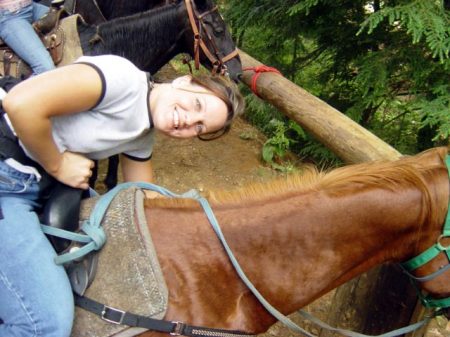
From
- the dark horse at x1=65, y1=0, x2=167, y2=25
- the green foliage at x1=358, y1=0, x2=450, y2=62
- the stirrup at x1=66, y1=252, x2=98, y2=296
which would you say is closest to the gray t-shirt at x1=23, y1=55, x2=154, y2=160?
the stirrup at x1=66, y1=252, x2=98, y2=296

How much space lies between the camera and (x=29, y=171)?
1721mm

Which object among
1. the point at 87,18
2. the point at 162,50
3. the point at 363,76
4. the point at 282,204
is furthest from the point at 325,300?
the point at 87,18

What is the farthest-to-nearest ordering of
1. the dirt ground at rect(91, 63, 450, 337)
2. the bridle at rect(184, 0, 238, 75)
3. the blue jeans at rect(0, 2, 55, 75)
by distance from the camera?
the dirt ground at rect(91, 63, 450, 337), the bridle at rect(184, 0, 238, 75), the blue jeans at rect(0, 2, 55, 75)

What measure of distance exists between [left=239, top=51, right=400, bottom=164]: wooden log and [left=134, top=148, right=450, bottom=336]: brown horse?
0.83 meters

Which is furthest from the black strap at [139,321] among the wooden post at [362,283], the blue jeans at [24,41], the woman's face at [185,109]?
the blue jeans at [24,41]

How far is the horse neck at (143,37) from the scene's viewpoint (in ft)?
11.0

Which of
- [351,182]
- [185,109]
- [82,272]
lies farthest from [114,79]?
[351,182]

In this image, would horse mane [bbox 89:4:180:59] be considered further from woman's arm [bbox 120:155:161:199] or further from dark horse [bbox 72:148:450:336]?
dark horse [bbox 72:148:450:336]

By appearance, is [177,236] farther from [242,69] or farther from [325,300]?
[242,69]

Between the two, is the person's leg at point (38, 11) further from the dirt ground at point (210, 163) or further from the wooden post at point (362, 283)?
the wooden post at point (362, 283)

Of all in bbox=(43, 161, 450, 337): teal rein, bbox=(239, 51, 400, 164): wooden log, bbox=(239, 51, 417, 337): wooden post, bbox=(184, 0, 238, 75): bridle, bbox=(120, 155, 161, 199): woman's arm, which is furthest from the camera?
bbox=(184, 0, 238, 75): bridle

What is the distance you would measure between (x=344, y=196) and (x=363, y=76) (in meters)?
2.34

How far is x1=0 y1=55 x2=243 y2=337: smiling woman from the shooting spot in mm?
1518

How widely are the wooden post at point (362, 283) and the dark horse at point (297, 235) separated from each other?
2.31 feet
